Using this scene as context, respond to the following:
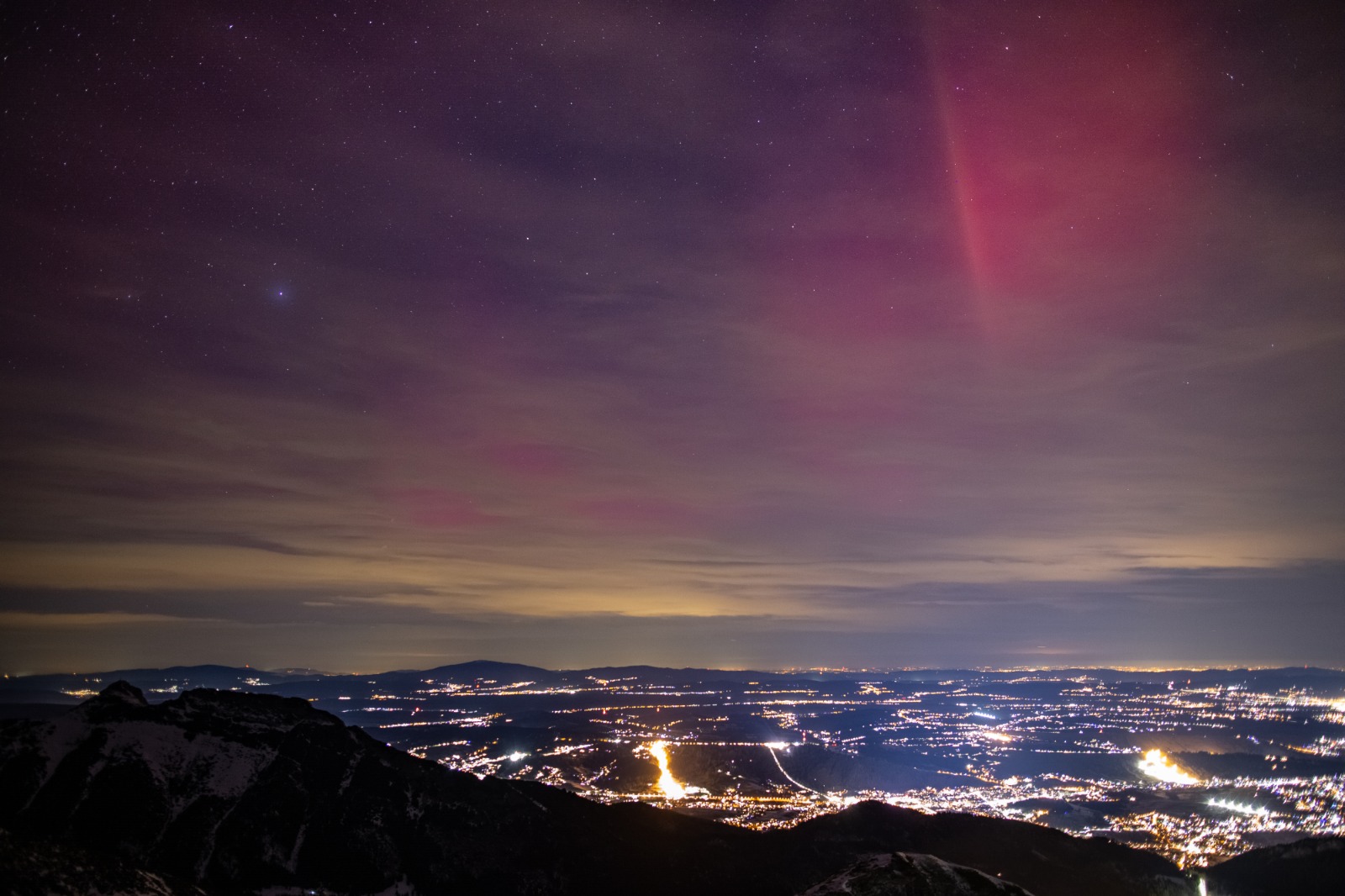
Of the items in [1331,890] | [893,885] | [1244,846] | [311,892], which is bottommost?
[1244,846]

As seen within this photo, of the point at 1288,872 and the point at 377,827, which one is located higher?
the point at 377,827

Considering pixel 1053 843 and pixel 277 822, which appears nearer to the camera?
pixel 277 822

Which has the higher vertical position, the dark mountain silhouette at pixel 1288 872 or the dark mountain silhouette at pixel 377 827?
the dark mountain silhouette at pixel 377 827

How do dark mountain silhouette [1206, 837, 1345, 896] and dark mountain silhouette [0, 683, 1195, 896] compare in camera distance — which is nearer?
dark mountain silhouette [0, 683, 1195, 896]

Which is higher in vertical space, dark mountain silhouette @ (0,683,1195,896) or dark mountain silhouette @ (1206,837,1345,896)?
dark mountain silhouette @ (0,683,1195,896)

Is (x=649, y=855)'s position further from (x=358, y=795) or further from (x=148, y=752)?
(x=148, y=752)

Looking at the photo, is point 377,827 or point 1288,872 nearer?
point 377,827

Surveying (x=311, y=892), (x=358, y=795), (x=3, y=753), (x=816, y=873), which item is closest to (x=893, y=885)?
(x=816, y=873)

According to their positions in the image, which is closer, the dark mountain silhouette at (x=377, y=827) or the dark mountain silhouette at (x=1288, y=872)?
the dark mountain silhouette at (x=377, y=827)
